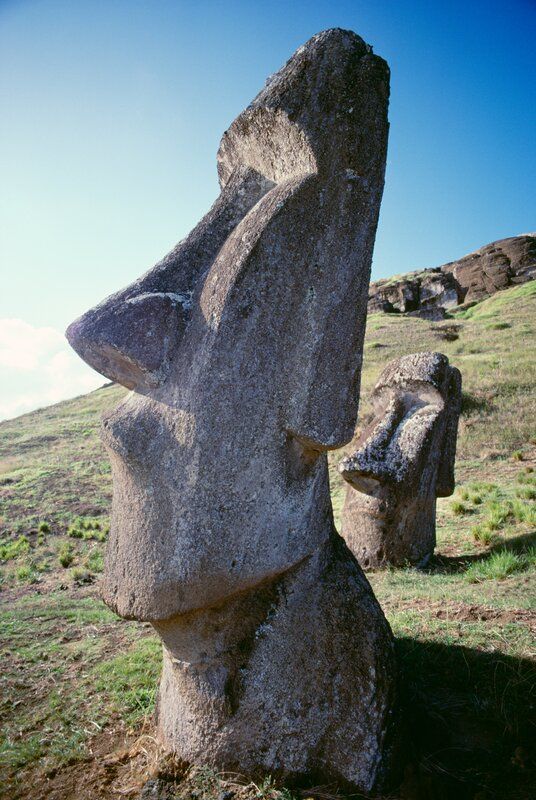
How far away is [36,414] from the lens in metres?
33.0

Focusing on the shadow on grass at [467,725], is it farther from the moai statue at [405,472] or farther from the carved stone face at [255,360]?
the moai statue at [405,472]

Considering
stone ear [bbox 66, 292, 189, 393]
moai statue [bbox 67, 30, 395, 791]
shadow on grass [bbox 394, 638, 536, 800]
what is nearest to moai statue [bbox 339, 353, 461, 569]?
shadow on grass [bbox 394, 638, 536, 800]

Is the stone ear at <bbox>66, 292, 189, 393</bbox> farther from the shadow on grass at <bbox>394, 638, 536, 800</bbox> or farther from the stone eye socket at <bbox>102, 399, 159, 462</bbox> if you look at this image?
the shadow on grass at <bbox>394, 638, 536, 800</bbox>

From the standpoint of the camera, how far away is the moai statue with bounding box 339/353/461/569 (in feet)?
19.3

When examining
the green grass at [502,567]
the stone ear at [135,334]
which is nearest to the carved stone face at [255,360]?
the stone ear at [135,334]

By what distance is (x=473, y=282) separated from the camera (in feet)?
156

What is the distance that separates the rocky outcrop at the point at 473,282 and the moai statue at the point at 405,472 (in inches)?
1518

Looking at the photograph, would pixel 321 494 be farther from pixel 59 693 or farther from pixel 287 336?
pixel 59 693

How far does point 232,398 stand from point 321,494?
690 mm

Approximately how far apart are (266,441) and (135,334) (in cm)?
70

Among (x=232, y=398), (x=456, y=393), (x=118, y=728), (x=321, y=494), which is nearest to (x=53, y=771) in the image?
(x=118, y=728)

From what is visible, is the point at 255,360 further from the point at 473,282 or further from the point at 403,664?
the point at 473,282

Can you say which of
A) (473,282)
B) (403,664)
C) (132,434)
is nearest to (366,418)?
(403,664)

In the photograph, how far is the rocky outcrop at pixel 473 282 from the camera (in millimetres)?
44531
